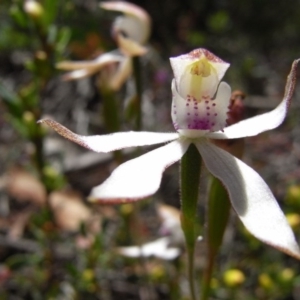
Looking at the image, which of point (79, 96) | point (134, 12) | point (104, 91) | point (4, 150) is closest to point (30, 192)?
point (4, 150)

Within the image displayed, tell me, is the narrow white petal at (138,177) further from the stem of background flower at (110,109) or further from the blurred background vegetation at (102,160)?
the stem of background flower at (110,109)

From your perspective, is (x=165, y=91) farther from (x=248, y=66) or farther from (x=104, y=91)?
(x=104, y=91)

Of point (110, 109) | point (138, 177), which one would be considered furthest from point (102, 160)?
point (138, 177)

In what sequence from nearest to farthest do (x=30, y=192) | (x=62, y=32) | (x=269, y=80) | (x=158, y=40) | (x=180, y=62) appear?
(x=180, y=62), (x=62, y=32), (x=30, y=192), (x=269, y=80), (x=158, y=40)

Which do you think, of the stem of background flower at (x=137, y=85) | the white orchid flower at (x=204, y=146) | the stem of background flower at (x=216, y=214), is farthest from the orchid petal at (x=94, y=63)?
the stem of background flower at (x=216, y=214)

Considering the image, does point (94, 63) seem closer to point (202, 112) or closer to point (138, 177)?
point (202, 112)

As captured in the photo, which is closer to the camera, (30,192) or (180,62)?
(180,62)

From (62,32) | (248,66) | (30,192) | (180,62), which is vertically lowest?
(30,192)

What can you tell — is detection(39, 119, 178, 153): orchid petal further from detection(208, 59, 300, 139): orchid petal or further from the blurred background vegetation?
the blurred background vegetation
